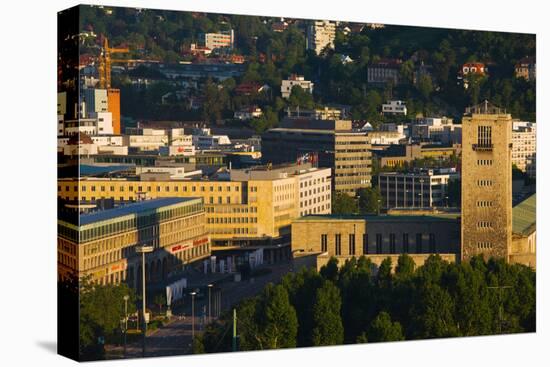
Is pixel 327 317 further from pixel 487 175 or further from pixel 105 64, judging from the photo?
pixel 105 64

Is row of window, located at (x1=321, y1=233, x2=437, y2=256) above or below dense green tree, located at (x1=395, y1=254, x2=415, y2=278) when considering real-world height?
above

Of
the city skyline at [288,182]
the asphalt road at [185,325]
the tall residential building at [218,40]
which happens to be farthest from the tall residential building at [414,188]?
the tall residential building at [218,40]

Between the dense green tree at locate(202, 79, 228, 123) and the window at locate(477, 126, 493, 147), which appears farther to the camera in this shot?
the window at locate(477, 126, 493, 147)

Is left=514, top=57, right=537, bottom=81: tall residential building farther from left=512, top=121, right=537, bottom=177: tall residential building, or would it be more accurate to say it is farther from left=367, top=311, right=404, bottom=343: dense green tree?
left=367, top=311, right=404, bottom=343: dense green tree

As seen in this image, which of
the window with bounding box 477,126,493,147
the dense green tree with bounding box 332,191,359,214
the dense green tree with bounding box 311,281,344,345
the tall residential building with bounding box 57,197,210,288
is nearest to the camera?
the tall residential building with bounding box 57,197,210,288

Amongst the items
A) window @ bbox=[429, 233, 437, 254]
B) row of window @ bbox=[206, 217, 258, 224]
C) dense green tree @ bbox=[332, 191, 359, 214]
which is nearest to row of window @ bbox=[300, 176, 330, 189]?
dense green tree @ bbox=[332, 191, 359, 214]

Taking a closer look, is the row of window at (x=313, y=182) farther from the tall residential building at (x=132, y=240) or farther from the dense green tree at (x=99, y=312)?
the dense green tree at (x=99, y=312)

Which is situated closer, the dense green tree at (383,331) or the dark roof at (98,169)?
the dark roof at (98,169)
